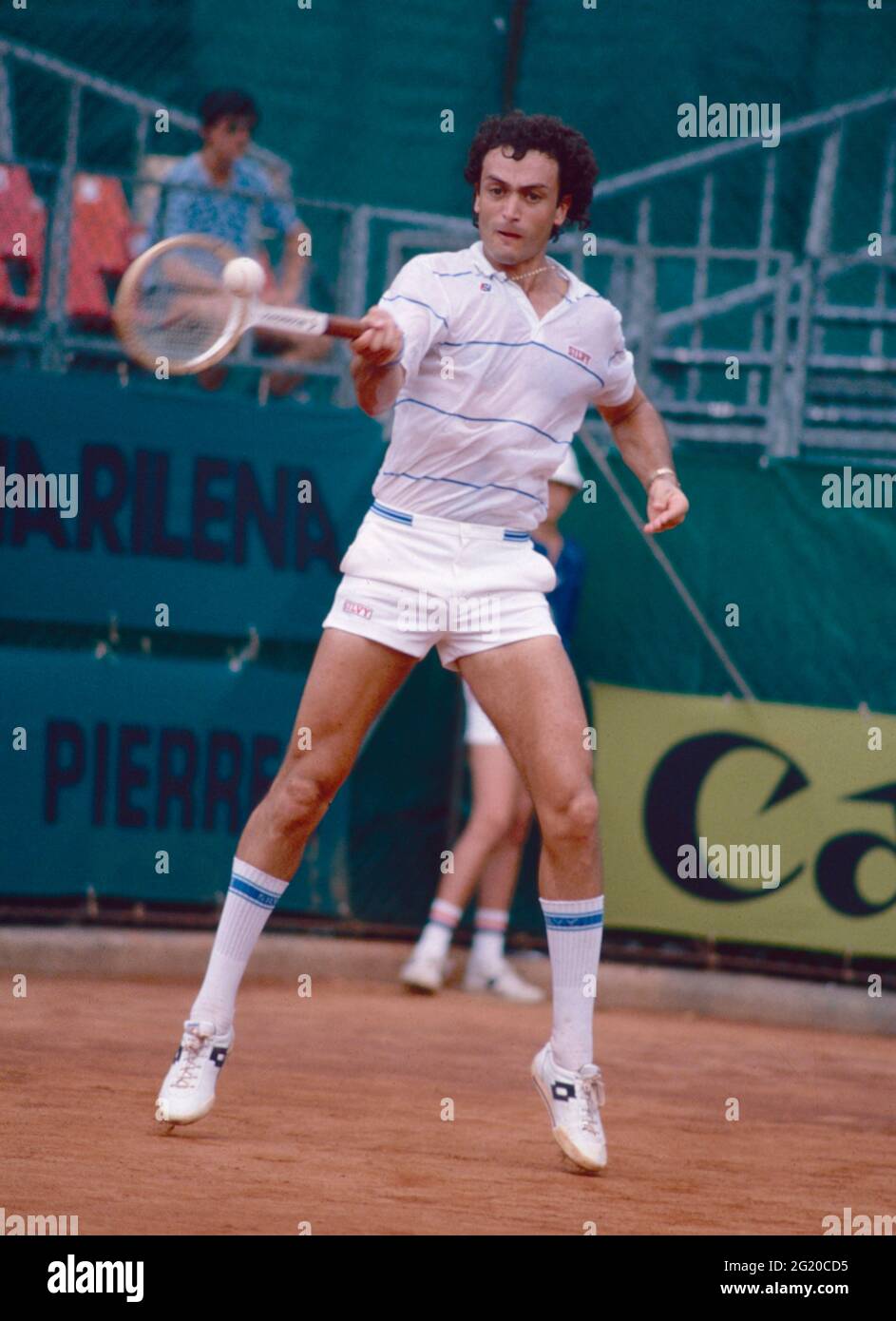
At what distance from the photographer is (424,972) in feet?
24.2

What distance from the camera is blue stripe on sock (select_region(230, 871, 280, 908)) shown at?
185 inches

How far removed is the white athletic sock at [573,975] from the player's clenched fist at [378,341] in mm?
1336

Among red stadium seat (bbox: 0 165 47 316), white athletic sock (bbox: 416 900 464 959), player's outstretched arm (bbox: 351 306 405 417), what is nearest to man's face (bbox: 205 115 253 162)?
red stadium seat (bbox: 0 165 47 316)

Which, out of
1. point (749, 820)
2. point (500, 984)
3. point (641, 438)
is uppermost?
point (641, 438)

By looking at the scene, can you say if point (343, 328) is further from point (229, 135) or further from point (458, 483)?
point (229, 135)

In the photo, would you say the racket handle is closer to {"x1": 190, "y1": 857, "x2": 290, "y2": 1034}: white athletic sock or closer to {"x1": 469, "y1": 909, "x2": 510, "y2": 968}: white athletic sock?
Answer: {"x1": 190, "y1": 857, "x2": 290, "y2": 1034}: white athletic sock

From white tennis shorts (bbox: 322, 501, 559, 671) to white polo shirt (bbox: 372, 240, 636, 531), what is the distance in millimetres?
58

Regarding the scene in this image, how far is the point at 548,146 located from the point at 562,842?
1614 millimetres

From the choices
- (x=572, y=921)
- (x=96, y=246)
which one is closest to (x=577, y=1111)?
(x=572, y=921)

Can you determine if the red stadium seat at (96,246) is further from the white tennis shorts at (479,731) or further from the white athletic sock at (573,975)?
the white athletic sock at (573,975)

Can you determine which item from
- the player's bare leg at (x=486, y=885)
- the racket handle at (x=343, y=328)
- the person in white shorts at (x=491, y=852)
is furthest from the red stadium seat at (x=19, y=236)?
the racket handle at (x=343, y=328)

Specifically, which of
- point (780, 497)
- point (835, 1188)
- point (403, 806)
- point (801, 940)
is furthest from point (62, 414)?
point (835, 1188)

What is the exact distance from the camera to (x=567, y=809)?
453 cm
